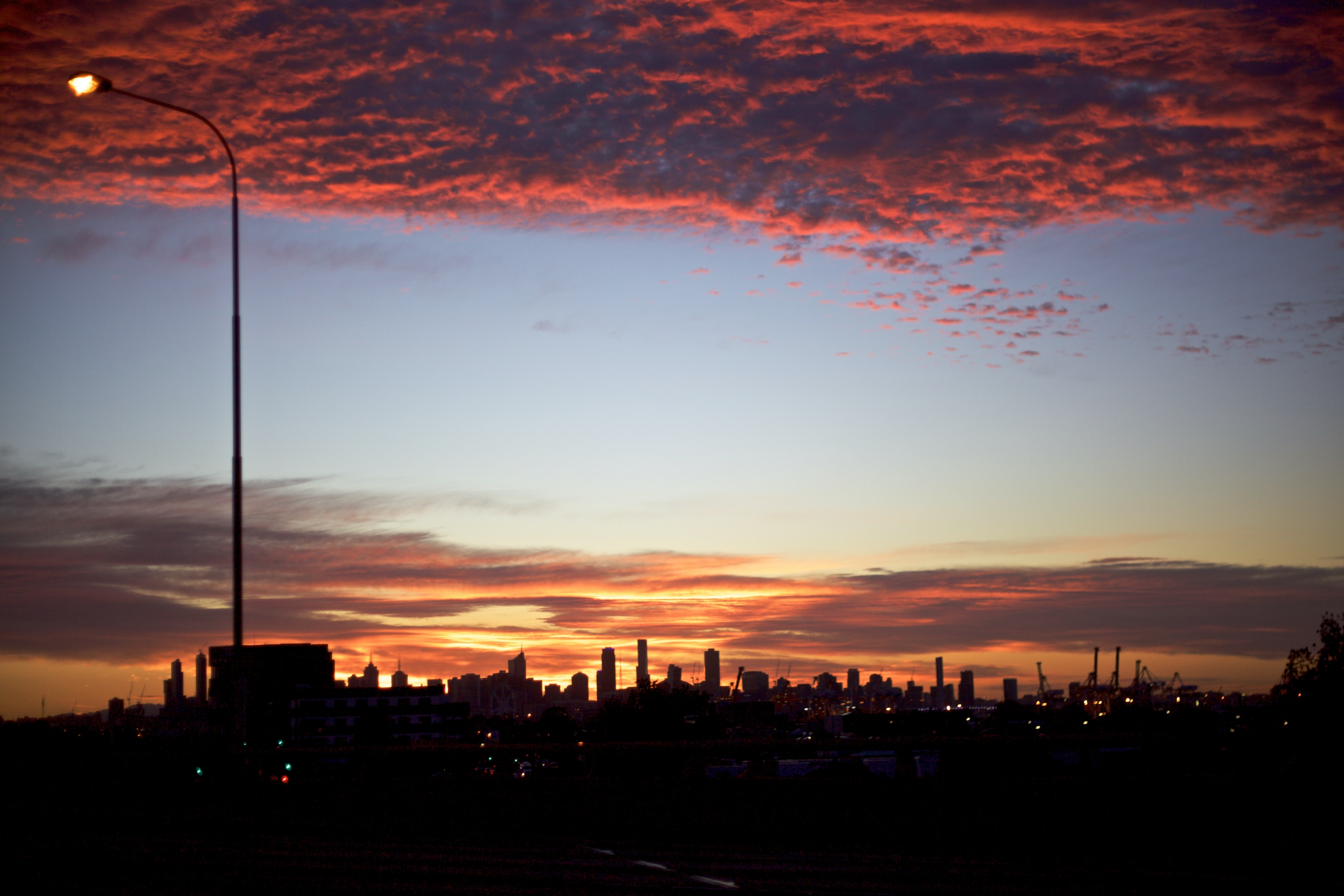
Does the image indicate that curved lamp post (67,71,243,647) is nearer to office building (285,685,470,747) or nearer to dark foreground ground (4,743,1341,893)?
dark foreground ground (4,743,1341,893)

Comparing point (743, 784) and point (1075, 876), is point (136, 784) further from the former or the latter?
point (1075, 876)

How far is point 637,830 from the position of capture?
794 inches

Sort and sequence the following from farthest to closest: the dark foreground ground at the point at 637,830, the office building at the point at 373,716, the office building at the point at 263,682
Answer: the office building at the point at 373,716, the office building at the point at 263,682, the dark foreground ground at the point at 637,830

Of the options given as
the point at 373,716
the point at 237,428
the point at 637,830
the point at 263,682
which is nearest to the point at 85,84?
the point at 237,428

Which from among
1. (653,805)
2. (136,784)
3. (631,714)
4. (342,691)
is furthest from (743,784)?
(342,691)

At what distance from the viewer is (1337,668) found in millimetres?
33750

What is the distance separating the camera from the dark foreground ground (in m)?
12.7

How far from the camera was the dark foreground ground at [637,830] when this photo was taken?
12711mm

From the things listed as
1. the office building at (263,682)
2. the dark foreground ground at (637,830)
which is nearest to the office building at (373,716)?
the office building at (263,682)

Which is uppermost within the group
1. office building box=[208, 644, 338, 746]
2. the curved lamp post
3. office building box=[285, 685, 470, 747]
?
the curved lamp post

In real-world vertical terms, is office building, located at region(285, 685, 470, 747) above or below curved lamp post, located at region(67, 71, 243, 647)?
below

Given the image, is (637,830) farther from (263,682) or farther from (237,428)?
(263,682)

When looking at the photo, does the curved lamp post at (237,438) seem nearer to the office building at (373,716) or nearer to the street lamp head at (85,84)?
the street lamp head at (85,84)

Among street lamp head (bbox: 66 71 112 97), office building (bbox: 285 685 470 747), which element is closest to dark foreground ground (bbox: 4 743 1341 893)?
street lamp head (bbox: 66 71 112 97)
